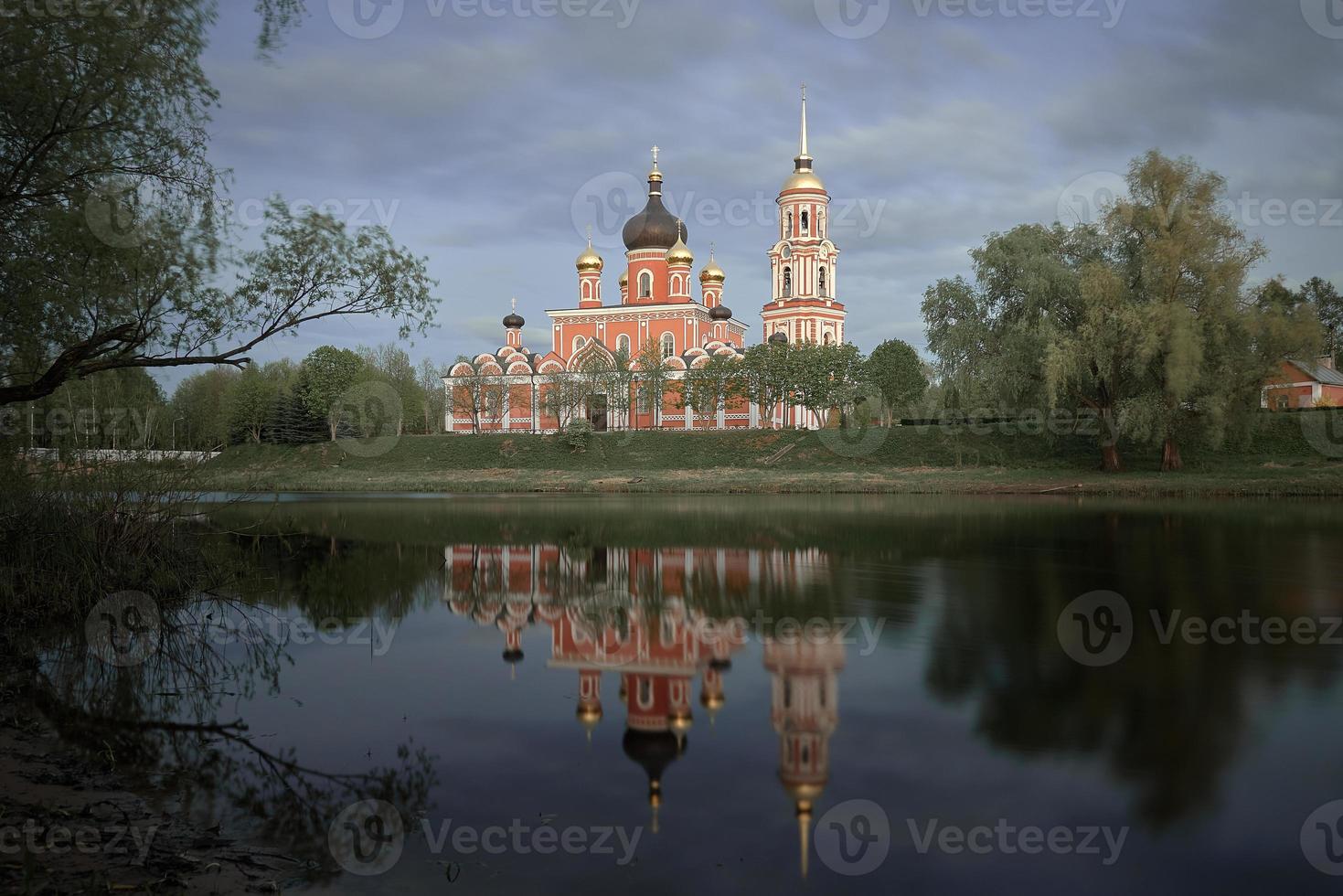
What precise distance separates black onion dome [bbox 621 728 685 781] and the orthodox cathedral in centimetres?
5595

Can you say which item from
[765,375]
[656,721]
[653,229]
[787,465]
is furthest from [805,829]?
[653,229]

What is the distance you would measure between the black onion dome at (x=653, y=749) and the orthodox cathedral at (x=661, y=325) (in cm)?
5595

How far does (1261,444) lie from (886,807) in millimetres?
43189

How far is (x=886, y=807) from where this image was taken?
20.1ft

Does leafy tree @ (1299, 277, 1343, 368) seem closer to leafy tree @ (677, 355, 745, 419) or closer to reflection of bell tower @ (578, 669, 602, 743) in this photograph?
leafy tree @ (677, 355, 745, 419)

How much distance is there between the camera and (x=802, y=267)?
231ft

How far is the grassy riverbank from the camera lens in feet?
124

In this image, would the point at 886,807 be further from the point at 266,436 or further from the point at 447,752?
the point at 266,436

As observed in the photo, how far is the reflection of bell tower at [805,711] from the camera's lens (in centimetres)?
649

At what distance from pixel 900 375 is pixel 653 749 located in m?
82.1

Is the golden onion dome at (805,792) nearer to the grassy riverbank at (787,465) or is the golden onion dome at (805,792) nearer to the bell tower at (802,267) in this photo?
the grassy riverbank at (787,465)

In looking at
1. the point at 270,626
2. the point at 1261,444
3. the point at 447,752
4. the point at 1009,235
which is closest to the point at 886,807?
the point at 447,752

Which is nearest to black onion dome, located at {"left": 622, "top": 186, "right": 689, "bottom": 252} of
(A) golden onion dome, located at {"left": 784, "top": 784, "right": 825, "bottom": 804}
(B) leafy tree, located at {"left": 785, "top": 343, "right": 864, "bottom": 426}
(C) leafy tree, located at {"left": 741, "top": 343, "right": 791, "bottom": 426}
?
(C) leafy tree, located at {"left": 741, "top": 343, "right": 791, "bottom": 426}

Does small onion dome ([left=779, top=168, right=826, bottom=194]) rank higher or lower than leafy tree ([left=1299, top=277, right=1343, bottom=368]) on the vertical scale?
higher
